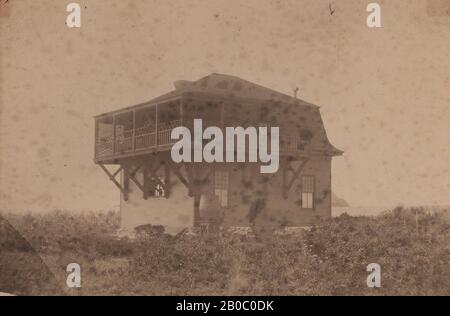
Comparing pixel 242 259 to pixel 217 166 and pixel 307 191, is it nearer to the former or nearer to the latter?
pixel 217 166

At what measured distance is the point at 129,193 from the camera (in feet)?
44.1

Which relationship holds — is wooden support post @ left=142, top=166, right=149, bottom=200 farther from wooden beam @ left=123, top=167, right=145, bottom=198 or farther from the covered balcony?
the covered balcony

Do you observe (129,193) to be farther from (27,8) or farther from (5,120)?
(27,8)

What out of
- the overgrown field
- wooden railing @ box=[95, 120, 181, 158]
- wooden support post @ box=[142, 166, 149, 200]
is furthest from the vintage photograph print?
wooden support post @ box=[142, 166, 149, 200]

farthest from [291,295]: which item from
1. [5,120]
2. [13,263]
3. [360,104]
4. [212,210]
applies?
[5,120]

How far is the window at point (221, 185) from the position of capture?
1085cm

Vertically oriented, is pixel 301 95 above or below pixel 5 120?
above

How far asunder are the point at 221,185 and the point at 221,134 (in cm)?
157

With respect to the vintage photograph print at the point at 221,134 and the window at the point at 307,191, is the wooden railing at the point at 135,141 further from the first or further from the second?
the window at the point at 307,191

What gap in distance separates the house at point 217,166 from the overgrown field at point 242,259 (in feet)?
3.40

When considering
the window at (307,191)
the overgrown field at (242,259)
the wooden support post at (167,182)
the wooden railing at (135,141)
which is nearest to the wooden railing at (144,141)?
the wooden railing at (135,141)

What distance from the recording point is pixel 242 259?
345 inches

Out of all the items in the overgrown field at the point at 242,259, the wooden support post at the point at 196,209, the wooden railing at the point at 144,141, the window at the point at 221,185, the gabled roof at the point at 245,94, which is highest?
the gabled roof at the point at 245,94
